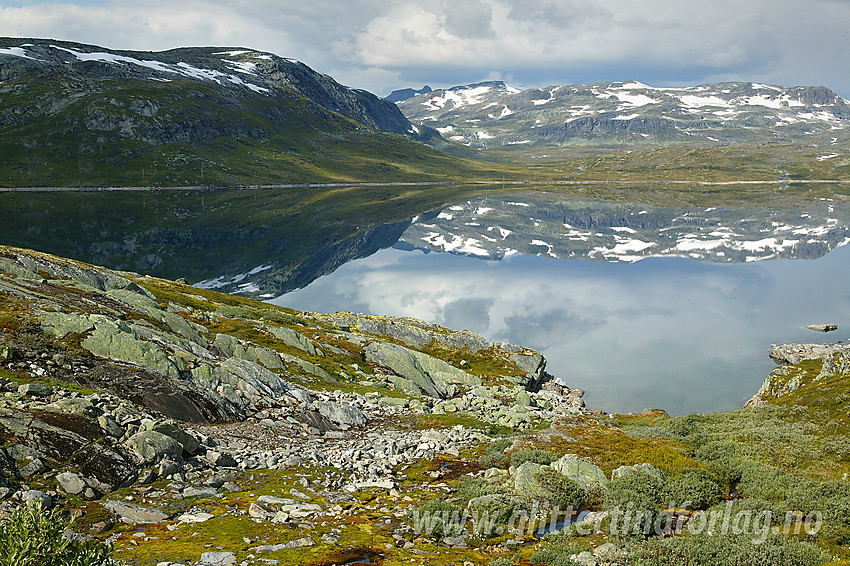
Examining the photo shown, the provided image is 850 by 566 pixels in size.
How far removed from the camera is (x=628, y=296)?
10438 cm

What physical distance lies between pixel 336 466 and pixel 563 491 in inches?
346

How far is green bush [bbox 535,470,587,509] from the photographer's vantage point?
59.5 ft

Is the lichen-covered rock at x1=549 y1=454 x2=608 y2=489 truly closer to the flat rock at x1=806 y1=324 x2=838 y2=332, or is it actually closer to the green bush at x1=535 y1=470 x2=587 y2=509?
the green bush at x1=535 y1=470 x2=587 y2=509

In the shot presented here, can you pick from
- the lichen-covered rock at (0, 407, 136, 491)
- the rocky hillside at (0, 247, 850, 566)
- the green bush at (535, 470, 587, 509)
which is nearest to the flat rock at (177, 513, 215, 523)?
the rocky hillside at (0, 247, 850, 566)

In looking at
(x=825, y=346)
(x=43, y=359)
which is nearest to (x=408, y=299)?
(x=825, y=346)

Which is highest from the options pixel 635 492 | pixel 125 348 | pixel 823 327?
pixel 125 348

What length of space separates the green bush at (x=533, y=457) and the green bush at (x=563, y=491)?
221 cm

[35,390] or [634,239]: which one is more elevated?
[634,239]

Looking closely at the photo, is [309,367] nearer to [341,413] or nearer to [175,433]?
[341,413]

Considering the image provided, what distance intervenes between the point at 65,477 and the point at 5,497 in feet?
5.35

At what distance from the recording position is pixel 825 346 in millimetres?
67750

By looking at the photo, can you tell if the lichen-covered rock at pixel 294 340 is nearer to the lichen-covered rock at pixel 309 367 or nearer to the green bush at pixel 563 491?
the lichen-covered rock at pixel 309 367

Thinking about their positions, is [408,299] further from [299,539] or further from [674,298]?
[299,539]

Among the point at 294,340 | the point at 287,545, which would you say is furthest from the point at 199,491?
the point at 294,340
